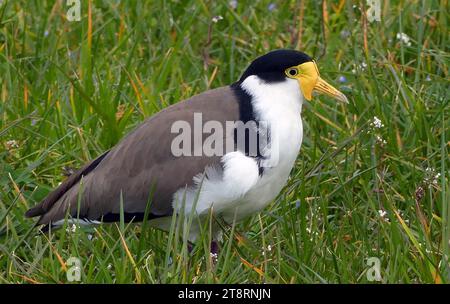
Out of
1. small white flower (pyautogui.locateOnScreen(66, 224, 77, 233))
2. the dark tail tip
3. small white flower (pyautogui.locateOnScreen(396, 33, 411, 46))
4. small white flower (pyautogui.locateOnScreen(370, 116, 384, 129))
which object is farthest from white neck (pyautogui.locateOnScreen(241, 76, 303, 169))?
small white flower (pyautogui.locateOnScreen(396, 33, 411, 46))

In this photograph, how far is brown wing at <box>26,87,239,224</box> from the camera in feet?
16.3

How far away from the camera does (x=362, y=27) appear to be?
253 inches

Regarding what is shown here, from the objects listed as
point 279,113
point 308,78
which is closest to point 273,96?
point 279,113

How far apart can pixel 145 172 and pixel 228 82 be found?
1815 mm

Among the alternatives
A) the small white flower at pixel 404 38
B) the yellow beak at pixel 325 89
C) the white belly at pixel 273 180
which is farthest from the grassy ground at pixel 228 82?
the yellow beak at pixel 325 89

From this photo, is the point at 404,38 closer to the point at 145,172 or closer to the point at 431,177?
the point at 431,177

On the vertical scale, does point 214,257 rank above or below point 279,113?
below

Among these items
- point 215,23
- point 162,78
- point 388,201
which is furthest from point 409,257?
point 215,23

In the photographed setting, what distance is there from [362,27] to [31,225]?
2.13 m

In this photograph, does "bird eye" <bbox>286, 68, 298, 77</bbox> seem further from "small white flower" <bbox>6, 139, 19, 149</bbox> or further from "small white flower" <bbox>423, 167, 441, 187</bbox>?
"small white flower" <bbox>6, 139, 19, 149</bbox>

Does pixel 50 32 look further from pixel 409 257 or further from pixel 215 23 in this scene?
pixel 409 257

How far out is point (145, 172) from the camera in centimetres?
502

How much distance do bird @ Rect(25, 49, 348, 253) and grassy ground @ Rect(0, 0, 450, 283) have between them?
0.39 ft

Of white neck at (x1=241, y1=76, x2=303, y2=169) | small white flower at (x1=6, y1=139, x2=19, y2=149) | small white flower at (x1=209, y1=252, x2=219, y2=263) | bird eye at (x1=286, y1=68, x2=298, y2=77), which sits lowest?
small white flower at (x1=209, y1=252, x2=219, y2=263)
